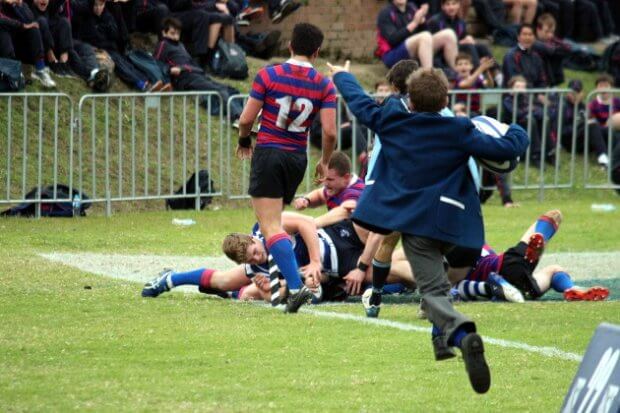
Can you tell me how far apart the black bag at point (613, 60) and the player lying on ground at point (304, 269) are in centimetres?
1432

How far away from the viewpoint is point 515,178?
21.4m

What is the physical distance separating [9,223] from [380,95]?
5.16m

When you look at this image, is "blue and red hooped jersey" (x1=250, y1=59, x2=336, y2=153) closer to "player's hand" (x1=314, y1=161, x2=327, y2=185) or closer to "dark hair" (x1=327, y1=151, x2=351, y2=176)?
"player's hand" (x1=314, y1=161, x2=327, y2=185)

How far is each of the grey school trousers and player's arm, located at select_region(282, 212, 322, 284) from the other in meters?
3.35

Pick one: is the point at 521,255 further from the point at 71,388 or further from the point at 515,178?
the point at 515,178

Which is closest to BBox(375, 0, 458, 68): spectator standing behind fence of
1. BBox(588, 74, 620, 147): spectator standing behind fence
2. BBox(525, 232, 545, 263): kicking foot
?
BBox(588, 74, 620, 147): spectator standing behind fence

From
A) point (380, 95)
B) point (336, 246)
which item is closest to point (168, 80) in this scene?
point (380, 95)

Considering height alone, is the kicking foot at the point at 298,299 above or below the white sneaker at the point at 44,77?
above

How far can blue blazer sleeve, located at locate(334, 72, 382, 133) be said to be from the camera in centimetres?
866

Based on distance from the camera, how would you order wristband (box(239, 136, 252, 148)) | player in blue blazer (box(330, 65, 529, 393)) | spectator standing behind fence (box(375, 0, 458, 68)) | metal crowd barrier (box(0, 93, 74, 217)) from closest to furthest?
player in blue blazer (box(330, 65, 529, 393)) → wristband (box(239, 136, 252, 148)) → metal crowd barrier (box(0, 93, 74, 217)) → spectator standing behind fence (box(375, 0, 458, 68))

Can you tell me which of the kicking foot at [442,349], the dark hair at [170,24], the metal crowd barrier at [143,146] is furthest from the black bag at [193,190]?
the kicking foot at [442,349]

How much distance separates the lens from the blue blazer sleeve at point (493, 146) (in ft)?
27.4

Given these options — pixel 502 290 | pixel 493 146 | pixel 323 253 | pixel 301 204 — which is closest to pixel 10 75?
pixel 301 204

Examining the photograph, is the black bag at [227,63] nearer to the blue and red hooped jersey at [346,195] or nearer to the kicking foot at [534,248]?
the blue and red hooped jersey at [346,195]
